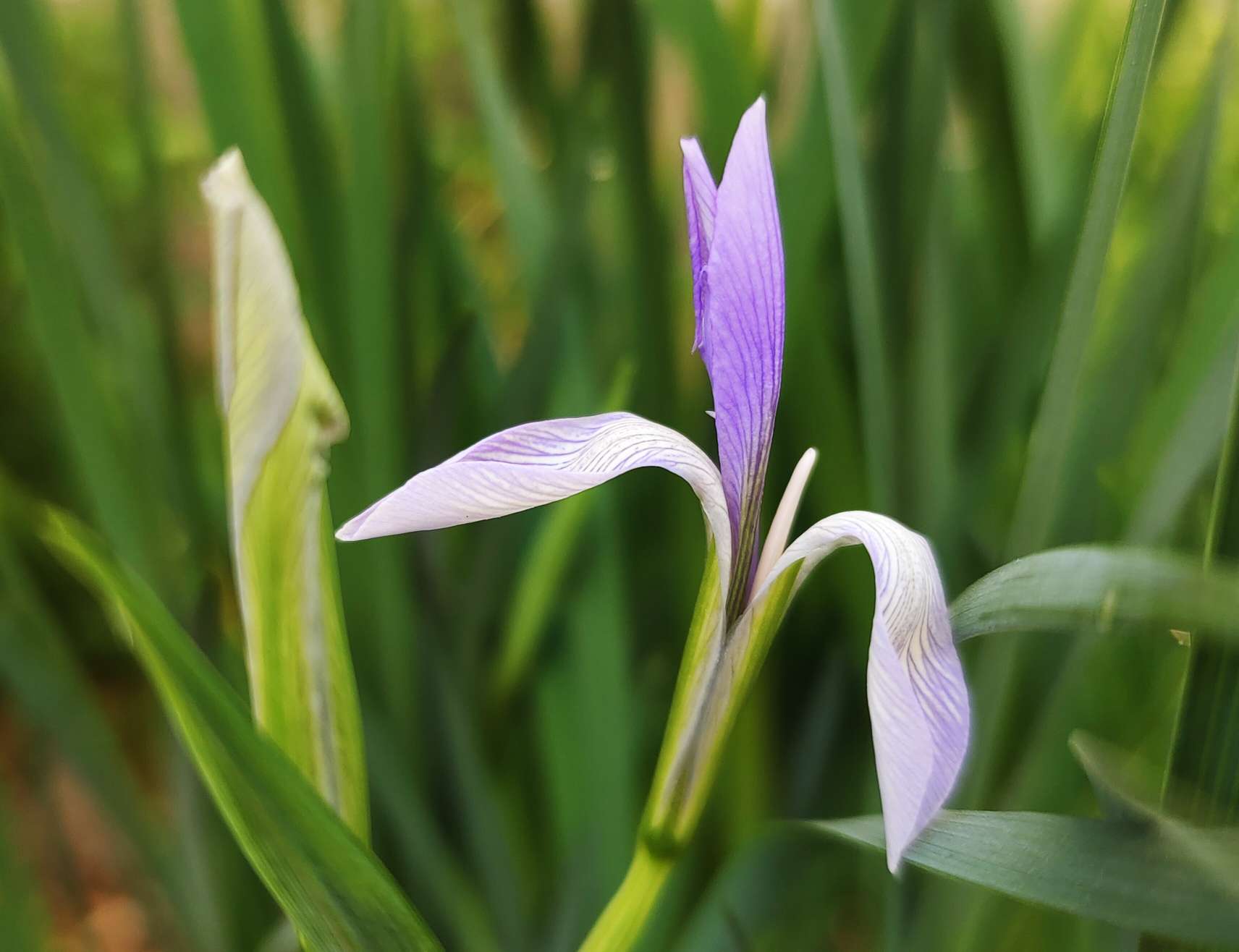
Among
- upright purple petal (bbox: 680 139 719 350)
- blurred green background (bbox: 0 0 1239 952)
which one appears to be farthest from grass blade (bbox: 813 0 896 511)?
upright purple petal (bbox: 680 139 719 350)

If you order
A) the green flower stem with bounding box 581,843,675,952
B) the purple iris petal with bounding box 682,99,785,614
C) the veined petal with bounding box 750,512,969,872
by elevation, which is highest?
the purple iris petal with bounding box 682,99,785,614

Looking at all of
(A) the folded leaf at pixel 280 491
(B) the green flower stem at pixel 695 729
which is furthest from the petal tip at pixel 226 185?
(B) the green flower stem at pixel 695 729

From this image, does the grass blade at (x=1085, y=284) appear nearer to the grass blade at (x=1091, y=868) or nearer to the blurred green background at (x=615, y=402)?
the blurred green background at (x=615, y=402)

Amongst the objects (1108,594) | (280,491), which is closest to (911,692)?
(1108,594)

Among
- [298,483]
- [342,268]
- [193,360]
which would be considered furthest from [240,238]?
[193,360]

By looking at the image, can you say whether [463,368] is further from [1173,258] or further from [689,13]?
[1173,258]

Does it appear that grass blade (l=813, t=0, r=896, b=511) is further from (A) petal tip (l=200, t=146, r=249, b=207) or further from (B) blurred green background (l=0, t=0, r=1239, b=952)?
(A) petal tip (l=200, t=146, r=249, b=207)
